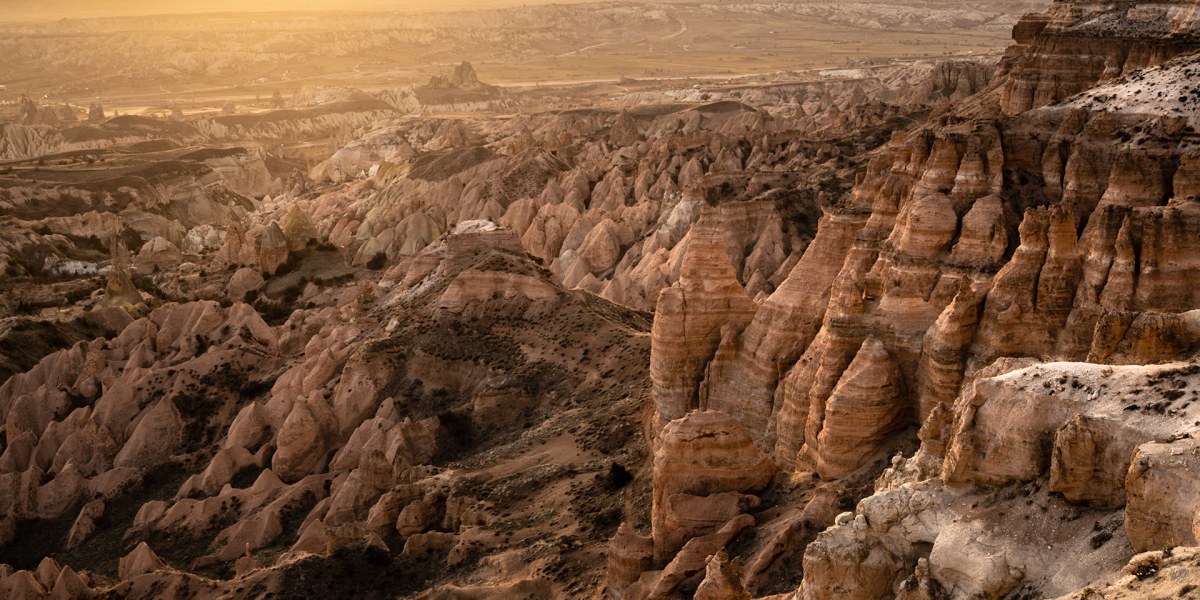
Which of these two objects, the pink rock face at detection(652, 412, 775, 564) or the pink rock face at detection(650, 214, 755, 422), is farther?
the pink rock face at detection(650, 214, 755, 422)

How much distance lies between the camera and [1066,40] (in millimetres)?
40812

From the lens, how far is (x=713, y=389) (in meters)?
24.9

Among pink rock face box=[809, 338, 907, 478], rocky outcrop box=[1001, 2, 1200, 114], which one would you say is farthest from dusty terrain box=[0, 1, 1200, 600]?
rocky outcrop box=[1001, 2, 1200, 114]

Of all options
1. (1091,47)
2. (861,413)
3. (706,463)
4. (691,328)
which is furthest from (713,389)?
(1091,47)

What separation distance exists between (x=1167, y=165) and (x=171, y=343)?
39.8 m

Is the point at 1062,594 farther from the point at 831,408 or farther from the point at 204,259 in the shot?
the point at 204,259

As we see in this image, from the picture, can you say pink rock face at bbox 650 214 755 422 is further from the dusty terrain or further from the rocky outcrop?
the rocky outcrop

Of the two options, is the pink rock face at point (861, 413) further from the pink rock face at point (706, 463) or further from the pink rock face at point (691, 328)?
the pink rock face at point (691, 328)

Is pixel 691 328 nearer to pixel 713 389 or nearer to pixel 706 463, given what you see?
pixel 713 389

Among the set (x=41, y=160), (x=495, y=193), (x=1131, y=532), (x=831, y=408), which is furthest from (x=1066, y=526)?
(x=41, y=160)

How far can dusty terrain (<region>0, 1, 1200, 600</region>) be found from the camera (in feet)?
39.5

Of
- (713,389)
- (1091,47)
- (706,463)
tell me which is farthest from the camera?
(1091,47)

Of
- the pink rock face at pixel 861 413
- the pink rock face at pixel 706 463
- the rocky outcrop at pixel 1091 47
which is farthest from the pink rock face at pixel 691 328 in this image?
the rocky outcrop at pixel 1091 47

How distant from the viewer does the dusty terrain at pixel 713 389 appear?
39.5ft
